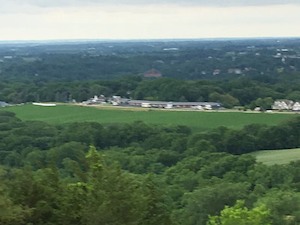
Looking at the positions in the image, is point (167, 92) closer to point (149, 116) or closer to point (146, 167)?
point (149, 116)

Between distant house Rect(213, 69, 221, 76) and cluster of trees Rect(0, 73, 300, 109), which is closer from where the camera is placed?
cluster of trees Rect(0, 73, 300, 109)

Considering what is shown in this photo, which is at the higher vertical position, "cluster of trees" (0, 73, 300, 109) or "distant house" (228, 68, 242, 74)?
"cluster of trees" (0, 73, 300, 109)

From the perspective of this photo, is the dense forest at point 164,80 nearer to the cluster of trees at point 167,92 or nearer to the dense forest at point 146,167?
the cluster of trees at point 167,92

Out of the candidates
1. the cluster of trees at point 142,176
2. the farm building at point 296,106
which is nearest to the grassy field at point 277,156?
the cluster of trees at point 142,176

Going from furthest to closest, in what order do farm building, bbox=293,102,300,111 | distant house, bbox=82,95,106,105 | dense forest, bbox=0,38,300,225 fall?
distant house, bbox=82,95,106,105
farm building, bbox=293,102,300,111
dense forest, bbox=0,38,300,225

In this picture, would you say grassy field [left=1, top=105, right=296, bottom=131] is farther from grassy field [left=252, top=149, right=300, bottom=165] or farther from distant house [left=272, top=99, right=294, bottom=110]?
distant house [left=272, top=99, right=294, bottom=110]

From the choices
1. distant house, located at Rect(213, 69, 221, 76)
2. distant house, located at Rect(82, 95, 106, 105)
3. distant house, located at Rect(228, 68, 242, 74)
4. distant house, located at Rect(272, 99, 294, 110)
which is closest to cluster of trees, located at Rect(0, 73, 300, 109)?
distant house, located at Rect(272, 99, 294, 110)

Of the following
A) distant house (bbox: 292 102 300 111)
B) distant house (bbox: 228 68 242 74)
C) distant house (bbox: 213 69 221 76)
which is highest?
distant house (bbox: 292 102 300 111)
